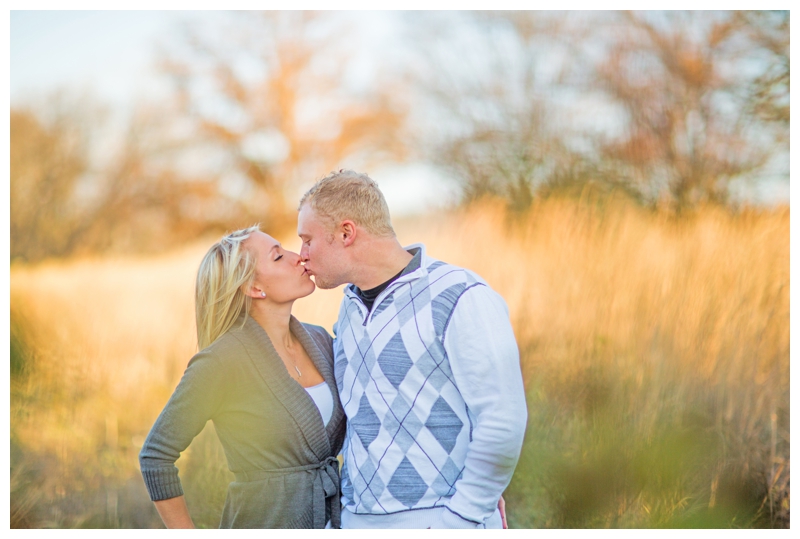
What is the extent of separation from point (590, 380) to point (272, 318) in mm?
2036

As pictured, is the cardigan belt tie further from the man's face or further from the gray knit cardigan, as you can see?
the man's face

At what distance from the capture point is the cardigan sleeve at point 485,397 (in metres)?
1.55

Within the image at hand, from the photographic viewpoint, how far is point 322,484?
1.83 m

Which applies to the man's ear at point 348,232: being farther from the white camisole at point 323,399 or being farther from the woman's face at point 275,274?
the white camisole at point 323,399

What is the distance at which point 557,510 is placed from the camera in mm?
3164

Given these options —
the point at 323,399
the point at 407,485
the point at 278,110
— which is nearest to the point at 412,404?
the point at 407,485

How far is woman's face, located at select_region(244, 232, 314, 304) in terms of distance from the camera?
1904 millimetres

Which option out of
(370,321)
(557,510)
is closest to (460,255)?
(557,510)

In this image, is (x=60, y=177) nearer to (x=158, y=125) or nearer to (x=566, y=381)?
(x=158, y=125)

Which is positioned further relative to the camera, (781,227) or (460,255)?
(460,255)

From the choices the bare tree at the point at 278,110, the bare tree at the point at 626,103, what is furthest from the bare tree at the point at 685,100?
the bare tree at the point at 278,110

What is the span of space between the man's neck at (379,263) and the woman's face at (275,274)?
205mm

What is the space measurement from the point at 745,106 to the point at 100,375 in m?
4.31

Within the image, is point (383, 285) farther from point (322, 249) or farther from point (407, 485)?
point (407, 485)
